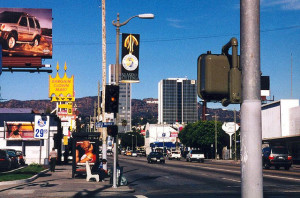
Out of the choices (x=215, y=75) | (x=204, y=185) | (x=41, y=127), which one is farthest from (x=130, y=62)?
(x=215, y=75)

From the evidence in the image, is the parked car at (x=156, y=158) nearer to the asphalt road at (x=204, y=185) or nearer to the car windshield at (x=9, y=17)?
the car windshield at (x=9, y=17)

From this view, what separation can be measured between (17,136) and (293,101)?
117 ft

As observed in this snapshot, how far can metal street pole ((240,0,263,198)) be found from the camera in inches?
173

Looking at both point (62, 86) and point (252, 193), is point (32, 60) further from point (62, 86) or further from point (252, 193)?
point (252, 193)

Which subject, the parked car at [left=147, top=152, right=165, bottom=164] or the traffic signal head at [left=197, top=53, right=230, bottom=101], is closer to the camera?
the traffic signal head at [left=197, top=53, right=230, bottom=101]

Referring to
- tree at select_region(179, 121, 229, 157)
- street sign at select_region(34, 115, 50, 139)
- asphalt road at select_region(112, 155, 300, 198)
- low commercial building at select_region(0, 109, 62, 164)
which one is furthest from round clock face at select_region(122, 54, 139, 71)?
tree at select_region(179, 121, 229, 157)

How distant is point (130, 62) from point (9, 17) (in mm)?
27328

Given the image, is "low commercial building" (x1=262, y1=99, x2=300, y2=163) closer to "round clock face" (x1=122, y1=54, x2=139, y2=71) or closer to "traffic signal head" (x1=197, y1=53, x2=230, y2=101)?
"round clock face" (x1=122, y1=54, x2=139, y2=71)

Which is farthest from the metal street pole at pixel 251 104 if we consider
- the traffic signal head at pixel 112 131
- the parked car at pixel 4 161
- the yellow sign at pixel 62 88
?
the yellow sign at pixel 62 88

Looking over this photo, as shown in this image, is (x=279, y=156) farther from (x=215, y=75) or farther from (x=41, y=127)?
(x=215, y=75)

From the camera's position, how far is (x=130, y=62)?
78.9 feet

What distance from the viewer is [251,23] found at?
458 cm

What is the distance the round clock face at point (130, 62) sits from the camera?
23.9m

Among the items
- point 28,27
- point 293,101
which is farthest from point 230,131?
point 28,27
